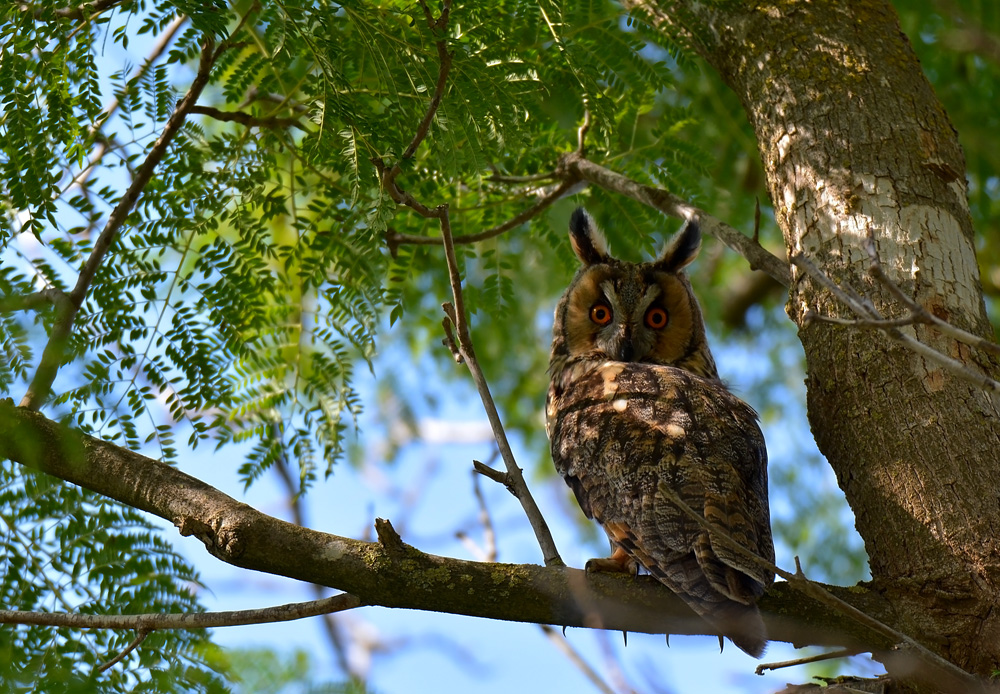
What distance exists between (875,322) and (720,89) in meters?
2.66

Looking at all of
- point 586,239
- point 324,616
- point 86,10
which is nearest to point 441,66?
point 86,10

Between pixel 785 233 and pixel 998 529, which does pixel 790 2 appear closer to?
pixel 785 233

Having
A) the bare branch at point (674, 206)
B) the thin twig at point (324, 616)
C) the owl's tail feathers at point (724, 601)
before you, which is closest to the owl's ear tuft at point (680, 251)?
the bare branch at point (674, 206)

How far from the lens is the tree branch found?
1.87 metres

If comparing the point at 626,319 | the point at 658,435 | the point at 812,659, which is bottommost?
the point at 812,659

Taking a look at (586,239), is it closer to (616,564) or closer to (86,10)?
(616,564)

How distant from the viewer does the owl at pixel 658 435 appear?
6.82 feet

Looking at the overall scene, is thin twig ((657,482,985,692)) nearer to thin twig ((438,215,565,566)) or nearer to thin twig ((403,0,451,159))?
thin twig ((438,215,565,566))

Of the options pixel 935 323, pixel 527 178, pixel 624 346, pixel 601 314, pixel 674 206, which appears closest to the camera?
pixel 935 323

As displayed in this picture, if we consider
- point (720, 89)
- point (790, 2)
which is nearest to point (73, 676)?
point (790, 2)

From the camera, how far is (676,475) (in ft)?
7.83

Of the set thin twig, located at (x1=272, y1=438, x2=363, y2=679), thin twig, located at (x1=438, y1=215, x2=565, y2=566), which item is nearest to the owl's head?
thin twig, located at (x1=438, y1=215, x2=565, y2=566)

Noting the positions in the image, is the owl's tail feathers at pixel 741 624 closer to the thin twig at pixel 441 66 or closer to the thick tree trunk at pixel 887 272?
the thick tree trunk at pixel 887 272

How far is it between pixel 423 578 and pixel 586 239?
192 cm
